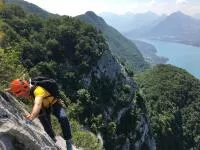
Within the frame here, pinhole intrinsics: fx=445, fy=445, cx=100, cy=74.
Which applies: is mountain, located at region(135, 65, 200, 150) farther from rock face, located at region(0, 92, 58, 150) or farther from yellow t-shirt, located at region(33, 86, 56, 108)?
rock face, located at region(0, 92, 58, 150)

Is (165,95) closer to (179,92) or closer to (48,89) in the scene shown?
(179,92)

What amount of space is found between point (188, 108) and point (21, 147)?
104 meters

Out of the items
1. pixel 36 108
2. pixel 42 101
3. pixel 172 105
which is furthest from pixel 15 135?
pixel 172 105

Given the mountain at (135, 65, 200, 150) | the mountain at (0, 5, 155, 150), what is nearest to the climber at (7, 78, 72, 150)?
the mountain at (0, 5, 155, 150)

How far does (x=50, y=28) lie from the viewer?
223ft

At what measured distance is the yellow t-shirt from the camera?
8625 millimetres

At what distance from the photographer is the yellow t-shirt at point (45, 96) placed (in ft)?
28.3

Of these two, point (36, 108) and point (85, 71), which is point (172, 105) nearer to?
point (85, 71)

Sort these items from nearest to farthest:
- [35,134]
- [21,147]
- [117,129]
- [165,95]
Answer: [21,147] < [35,134] < [117,129] < [165,95]

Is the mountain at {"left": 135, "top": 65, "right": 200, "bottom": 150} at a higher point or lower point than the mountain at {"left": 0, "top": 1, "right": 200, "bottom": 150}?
lower

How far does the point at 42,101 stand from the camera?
8.80 meters

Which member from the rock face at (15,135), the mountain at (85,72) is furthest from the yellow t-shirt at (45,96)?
the mountain at (85,72)

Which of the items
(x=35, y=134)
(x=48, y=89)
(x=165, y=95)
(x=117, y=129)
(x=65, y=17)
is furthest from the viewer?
(x=165, y=95)

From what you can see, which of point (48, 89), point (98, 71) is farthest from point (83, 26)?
point (48, 89)
